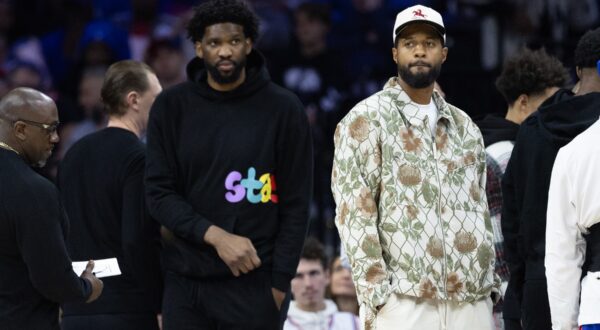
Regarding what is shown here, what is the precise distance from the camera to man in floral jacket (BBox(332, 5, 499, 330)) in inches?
221

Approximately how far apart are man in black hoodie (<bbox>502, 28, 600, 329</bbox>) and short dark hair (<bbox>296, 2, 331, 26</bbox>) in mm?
5375

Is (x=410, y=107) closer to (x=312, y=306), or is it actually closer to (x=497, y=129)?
(x=497, y=129)

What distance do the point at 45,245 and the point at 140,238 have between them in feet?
2.91

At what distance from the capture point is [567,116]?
20.0 feet

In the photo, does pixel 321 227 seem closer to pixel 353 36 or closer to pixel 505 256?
pixel 353 36

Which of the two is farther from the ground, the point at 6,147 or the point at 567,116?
the point at 567,116

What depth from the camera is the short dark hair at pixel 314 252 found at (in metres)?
9.16

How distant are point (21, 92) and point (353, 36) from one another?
20.5 feet

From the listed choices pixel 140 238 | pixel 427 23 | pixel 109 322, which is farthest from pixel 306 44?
pixel 427 23

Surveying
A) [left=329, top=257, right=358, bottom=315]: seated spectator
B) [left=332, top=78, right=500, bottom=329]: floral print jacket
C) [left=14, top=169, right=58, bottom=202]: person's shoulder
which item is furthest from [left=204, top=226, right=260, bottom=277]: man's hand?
[left=329, top=257, right=358, bottom=315]: seated spectator

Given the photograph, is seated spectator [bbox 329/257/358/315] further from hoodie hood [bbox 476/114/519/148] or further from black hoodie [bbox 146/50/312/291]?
black hoodie [bbox 146/50/312/291]

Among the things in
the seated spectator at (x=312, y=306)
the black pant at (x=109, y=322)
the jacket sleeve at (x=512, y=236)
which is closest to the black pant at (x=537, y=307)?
the jacket sleeve at (x=512, y=236)

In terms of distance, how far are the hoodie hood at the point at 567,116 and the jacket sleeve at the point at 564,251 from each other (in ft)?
1.71

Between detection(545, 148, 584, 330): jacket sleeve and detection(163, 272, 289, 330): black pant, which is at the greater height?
detection(545, 148, 584, 330): jacket sleeve
